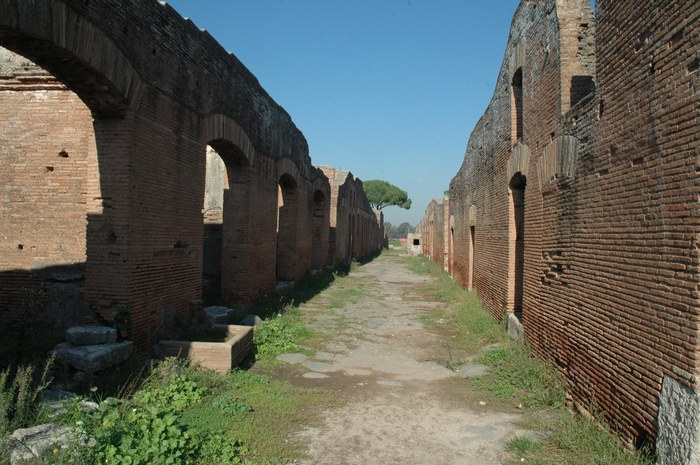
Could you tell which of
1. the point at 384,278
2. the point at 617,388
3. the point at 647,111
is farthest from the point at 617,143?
the point at 384,278

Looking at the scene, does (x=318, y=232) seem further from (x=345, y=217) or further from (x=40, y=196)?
(x=40, y=196)

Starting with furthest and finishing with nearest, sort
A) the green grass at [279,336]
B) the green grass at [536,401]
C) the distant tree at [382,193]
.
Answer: the distant tree at [382,193] → the green grass at [279,336] → the green grass at [536,401]

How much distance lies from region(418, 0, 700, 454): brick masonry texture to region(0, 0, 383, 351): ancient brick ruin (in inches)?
195

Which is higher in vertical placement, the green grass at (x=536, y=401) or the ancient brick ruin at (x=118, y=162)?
the ancient brick ruin at (x=118, y=162)

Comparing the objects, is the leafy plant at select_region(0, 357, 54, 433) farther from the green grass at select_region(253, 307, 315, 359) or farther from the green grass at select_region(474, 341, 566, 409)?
Answer: the green grass at select_region(474, 341, 566, 409)

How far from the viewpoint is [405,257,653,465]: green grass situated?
3.71m

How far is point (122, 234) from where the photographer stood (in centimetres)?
570

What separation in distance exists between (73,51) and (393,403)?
4766 mm

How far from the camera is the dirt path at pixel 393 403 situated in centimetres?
398

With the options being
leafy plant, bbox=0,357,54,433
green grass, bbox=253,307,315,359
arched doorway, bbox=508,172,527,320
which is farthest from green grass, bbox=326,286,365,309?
leafy plant, bbox=0,357,54,433

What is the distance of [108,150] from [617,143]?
5438 mm

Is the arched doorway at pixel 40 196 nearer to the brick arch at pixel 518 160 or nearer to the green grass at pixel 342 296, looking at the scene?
the green grass at pixel 342 296

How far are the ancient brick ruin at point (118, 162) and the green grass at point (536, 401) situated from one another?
4.30m

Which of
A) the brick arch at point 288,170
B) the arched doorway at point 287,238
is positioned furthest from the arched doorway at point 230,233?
the arched doorway at point 287,238
